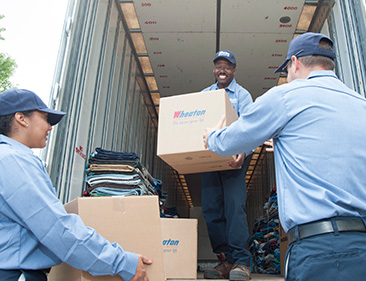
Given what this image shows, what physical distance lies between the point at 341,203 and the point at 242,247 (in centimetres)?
128

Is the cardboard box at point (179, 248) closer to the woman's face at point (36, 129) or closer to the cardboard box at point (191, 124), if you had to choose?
the cardboard box at point (191, 124)

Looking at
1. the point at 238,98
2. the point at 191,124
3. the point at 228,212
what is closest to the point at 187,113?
the point at 191,124

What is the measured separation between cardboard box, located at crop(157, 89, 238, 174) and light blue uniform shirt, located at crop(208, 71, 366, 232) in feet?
2.28

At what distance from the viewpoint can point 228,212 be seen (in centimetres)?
259

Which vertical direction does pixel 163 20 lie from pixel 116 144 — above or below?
above

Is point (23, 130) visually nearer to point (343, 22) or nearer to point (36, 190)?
point (36, 190)

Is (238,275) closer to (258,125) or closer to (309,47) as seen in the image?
(258,125)

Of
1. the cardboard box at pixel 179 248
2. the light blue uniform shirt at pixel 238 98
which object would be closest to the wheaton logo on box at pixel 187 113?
the light blue uniform shirt at pixel 238 98

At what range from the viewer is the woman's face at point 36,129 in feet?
5.47

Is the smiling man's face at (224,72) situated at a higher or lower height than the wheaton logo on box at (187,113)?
higher

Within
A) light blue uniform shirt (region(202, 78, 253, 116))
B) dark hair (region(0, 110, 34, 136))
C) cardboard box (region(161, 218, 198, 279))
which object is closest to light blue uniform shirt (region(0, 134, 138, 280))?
dark hair (region(0, 110, 34, 136))

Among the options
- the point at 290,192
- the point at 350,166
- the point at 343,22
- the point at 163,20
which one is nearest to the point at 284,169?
the point at 290,192

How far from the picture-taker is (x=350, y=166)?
1.33 meters

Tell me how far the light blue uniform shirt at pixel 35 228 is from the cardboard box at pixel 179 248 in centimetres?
105
